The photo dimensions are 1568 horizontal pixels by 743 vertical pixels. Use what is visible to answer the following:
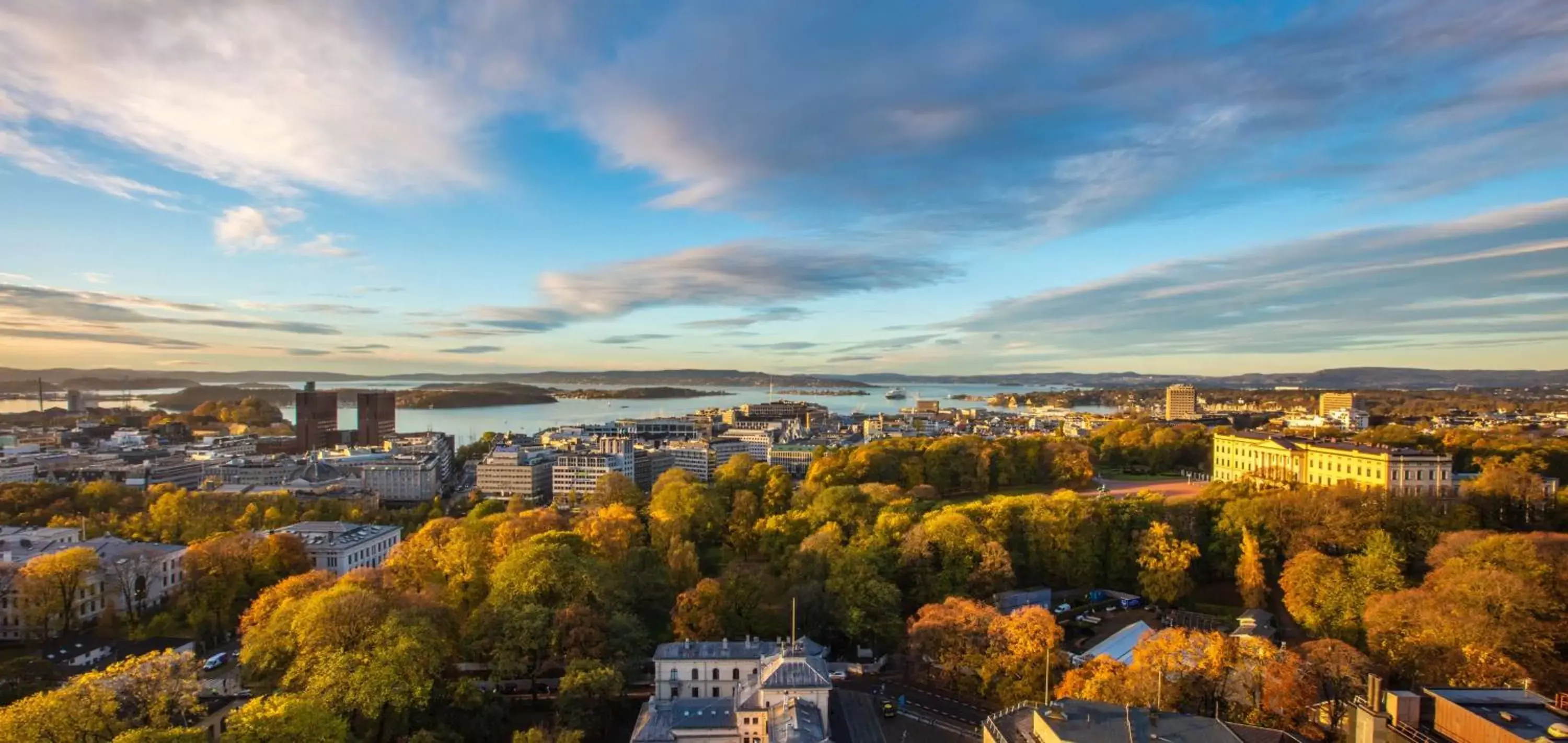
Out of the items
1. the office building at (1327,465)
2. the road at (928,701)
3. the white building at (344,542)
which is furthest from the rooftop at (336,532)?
the office building at (1327,465)

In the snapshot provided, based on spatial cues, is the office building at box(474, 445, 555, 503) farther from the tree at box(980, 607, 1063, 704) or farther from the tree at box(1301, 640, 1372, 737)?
the tree at box(1301, 640, 1372, 737)

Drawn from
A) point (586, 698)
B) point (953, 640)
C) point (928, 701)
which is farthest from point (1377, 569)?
point (586, 698)

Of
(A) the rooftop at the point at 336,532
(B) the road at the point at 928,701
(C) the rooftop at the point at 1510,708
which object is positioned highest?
(C) the rooftop at the point at 1510,708

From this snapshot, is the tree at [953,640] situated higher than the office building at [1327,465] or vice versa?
the office building at [1327,465]

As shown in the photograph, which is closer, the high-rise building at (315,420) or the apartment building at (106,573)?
the apartment building at (106,573)

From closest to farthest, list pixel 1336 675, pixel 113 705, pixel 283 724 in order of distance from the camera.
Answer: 1. pixel 283 724
2. pixel 113 705
3. pixel 1336 675

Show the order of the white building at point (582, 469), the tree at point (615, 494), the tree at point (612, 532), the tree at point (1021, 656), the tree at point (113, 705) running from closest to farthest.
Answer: the tree at point (113, 705) < the tree at point (1021, 656) < the tree at point (612, 532) < the tree at point (615, 494) < the white building at point (582, 469)

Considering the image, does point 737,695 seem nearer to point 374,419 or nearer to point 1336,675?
point 1336,675

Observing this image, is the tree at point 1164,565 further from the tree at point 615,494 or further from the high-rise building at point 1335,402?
the high-rise building at point 1335,402
